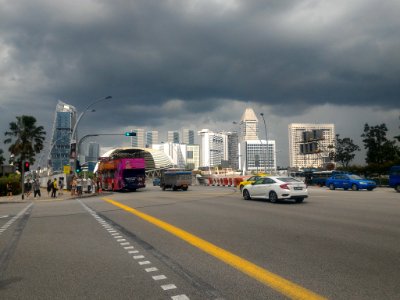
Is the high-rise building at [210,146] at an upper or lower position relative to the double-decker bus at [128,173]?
upper

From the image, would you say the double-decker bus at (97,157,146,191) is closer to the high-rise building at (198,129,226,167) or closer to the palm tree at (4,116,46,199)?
the palm tree at (4,116,46,199)

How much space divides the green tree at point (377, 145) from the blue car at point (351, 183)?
29502 mm

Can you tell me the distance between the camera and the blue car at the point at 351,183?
29.8m

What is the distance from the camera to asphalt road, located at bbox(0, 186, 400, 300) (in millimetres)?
4965

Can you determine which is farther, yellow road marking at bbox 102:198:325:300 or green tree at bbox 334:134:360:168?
green tree at bbox 334:134:360:168

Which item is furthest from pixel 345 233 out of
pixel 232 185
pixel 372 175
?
pixel 372 175

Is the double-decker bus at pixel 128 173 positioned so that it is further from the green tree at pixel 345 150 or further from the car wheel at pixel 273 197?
the green tree at pixel 345 150

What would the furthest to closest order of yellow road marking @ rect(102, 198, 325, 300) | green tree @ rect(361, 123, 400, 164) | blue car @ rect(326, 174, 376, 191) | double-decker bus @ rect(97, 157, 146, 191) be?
1. green tree @ rect(361, 123, 400, 164)
2. double-decker bus @ rect(97, 157, 146, 191)
3. blue car @ rect(326, 174, 376, 191)
4. yellow road marking @ rect(102, 198, 325, 300)

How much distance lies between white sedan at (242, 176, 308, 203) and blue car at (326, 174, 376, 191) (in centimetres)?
1383

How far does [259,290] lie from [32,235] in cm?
752

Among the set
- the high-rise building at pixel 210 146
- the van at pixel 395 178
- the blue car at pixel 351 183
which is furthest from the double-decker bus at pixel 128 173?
the high-rise building at pixel 210 146

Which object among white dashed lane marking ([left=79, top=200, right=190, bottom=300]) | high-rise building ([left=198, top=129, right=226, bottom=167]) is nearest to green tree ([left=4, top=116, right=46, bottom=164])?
white dashed lane marking ([left=79, top=200, right=190, bottom=300])

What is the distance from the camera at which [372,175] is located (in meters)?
49.0

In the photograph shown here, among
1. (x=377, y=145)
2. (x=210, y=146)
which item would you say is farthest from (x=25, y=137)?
(x=210, y=146)
